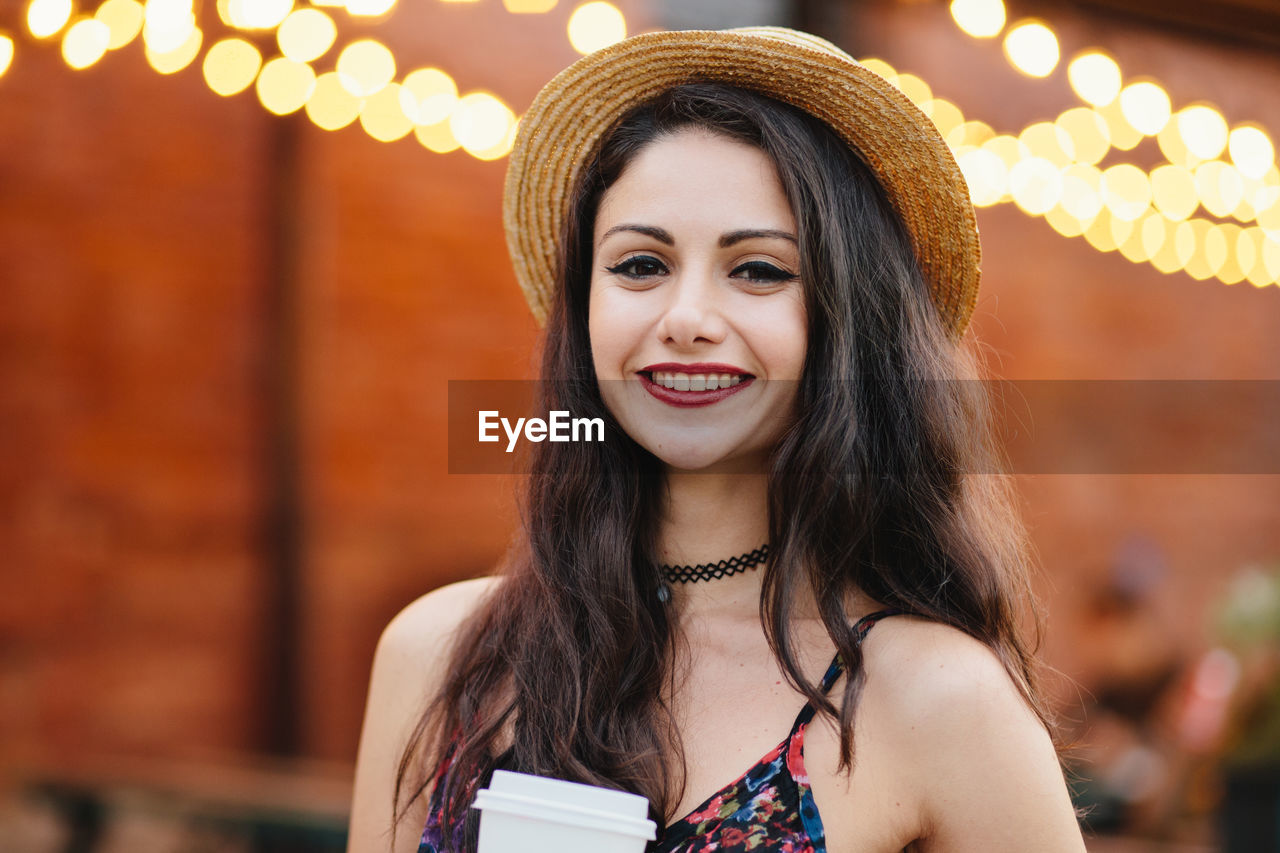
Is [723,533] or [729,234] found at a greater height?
[729,234]

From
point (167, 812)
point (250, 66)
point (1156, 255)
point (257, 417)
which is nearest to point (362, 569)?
point (257, 417)

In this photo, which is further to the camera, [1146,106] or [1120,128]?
[1120,128]

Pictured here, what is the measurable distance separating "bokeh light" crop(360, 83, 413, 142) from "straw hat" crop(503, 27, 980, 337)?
6.78 feet

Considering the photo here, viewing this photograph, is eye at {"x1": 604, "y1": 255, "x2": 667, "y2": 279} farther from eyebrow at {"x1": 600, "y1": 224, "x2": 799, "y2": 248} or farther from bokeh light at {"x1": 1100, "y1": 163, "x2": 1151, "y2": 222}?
bokeh light at {"x1": 1100, "y1": 163, "x2": 1151, "y2": 222}

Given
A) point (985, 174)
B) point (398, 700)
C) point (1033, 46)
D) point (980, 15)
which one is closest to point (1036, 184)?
point (985, 174)

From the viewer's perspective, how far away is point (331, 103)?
3.56 meters

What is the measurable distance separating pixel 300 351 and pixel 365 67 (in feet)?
3.95

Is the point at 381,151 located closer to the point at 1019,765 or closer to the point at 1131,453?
the point at 1019,765

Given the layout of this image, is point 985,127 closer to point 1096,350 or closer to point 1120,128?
point 1120,128

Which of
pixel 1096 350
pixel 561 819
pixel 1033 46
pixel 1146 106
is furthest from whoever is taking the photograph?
pixel 1096 350

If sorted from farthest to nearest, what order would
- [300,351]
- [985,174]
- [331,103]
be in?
[985,174] < [300,351] < [331,103]

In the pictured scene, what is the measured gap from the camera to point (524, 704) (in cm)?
152

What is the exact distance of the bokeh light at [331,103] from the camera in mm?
3480

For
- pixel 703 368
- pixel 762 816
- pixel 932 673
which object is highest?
pixel 703 368
